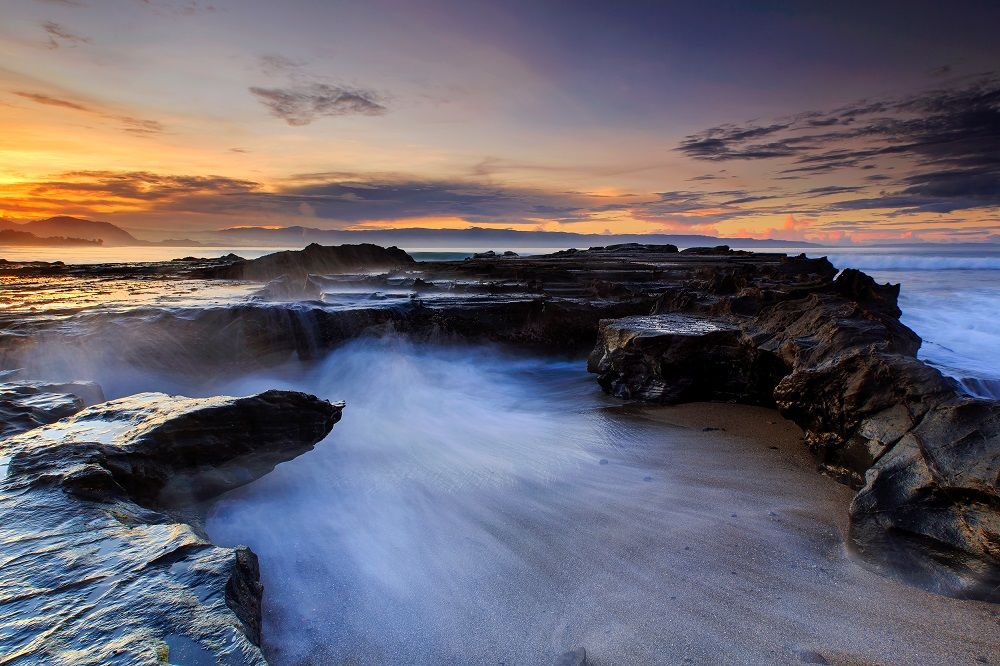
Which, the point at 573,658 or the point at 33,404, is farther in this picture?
the point at 33,404

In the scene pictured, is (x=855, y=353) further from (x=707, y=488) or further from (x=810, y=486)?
(x=707, y=488)

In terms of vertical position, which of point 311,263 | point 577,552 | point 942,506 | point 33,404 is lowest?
point 577,552

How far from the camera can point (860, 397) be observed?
404cm

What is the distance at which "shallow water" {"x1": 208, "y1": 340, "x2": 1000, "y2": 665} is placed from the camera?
250 centimetres

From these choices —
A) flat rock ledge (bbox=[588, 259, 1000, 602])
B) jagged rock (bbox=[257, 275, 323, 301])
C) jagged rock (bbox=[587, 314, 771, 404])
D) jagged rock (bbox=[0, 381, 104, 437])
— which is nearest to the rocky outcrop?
jagged rock (bbox=[257, 275, 323, 301])

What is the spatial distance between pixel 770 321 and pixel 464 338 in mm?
5017

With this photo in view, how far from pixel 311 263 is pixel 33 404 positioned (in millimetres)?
14165

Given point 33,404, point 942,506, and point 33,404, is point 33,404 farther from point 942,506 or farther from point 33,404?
point 942,506

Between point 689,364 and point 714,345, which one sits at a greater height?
point 714,345

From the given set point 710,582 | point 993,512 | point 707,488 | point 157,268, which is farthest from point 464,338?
point 157,268

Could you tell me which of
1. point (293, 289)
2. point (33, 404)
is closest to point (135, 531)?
point (33, 404)

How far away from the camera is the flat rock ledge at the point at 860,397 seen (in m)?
2.84

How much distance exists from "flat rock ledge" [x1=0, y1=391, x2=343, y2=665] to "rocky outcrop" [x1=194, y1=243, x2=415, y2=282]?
11257 mm

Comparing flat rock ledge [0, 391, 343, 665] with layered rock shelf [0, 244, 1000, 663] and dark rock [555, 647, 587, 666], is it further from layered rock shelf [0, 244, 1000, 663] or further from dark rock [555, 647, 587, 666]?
dark rock [555, 647, 587, 666]
